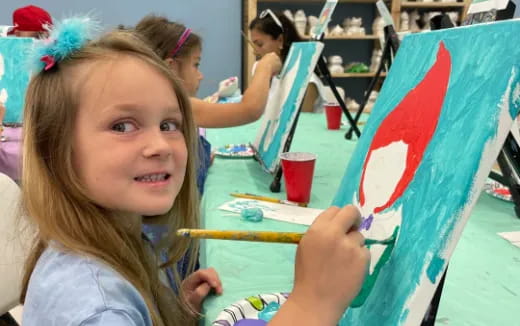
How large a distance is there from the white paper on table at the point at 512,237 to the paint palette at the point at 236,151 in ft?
2.79

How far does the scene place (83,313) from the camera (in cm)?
44

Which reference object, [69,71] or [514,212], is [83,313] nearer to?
[69,71]

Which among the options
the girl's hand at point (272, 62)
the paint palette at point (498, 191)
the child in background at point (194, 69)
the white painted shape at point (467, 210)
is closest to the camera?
the white painted shape at point (467, 210)

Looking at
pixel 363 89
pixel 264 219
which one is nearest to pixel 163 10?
pixel 363 89

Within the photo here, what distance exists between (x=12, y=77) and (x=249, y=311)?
1817 mm

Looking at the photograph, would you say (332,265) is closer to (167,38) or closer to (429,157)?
(429,157)

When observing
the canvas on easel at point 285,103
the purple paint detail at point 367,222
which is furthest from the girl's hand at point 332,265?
the canvas on easel at point 285,103

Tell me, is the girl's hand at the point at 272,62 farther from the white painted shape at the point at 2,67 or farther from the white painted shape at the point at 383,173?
the white painted shape at the point at 2,67

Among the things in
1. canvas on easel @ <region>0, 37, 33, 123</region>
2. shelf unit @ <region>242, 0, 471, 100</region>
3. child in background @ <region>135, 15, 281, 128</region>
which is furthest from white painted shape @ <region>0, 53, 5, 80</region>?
shelf unit @ <region>242, 0, 471, 100</region>

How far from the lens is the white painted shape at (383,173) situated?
0.56 metres

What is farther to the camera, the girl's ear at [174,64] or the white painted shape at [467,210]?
the girl's ear at [174,64]

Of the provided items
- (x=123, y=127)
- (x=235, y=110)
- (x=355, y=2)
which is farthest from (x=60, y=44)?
(x=355, y=2)

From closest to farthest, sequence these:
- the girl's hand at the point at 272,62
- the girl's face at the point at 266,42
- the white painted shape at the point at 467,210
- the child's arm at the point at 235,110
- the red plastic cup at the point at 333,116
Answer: the white painted shape at the point at 467,210, the child's arm at the point at 235,110, the girl's hand at the point at 272,62, the red plastic cup at the point at 333,116, the girl's face at the point at 266,42

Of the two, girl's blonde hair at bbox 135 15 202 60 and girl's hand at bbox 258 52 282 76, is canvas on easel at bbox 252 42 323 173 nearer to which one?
girl's hand at bbox 258 52 282 76
